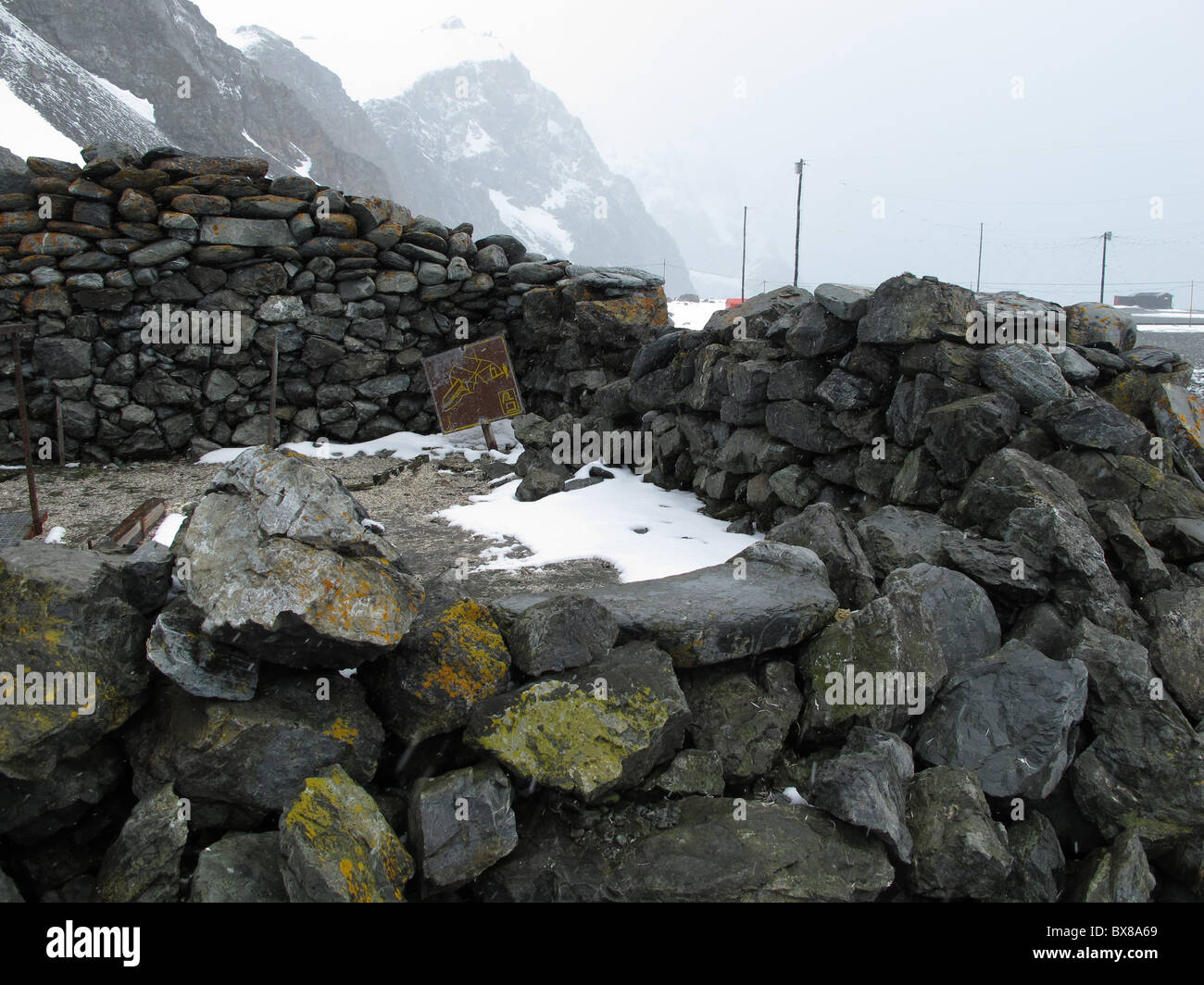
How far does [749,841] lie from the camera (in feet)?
11.6

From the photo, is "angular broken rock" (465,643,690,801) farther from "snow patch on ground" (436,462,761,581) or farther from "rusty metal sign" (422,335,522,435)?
"rusty metal sign" (422,335,522,435)

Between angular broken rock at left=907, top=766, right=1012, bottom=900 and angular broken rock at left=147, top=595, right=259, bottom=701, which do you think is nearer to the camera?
angular broken rock at left=147, top=595, right=259, bottom=701

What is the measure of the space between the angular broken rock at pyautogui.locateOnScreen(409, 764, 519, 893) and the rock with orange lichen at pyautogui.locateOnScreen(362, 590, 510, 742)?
0.33m

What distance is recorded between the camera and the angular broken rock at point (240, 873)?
10.2ft

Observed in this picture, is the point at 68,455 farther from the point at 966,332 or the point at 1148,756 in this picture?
the point at 1148,756

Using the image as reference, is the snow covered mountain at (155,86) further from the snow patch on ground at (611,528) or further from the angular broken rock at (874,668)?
the angular broken rock at (874,668)

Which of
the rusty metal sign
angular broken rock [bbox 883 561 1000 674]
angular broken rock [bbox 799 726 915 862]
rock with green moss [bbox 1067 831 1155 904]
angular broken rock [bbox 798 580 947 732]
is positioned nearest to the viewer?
angular broken rock [bbox 799 726 915 862]

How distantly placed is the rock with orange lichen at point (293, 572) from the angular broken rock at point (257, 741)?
0.22m

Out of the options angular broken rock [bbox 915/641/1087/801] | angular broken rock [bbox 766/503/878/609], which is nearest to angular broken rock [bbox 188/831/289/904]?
angular broken rock [bbox 915/641/1087/801]

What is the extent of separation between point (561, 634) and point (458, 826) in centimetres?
109

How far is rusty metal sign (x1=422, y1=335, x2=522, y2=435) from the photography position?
1120 cm

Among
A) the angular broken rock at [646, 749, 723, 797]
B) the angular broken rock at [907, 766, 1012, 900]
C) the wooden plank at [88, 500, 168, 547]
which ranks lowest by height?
the angular broken rock at [907, 766, 1012, 900]

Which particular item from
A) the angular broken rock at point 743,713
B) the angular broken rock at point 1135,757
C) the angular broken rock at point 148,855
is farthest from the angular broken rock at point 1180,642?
the angular broken rock at point 148,855

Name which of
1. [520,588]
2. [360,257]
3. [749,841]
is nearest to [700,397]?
[520,588]
